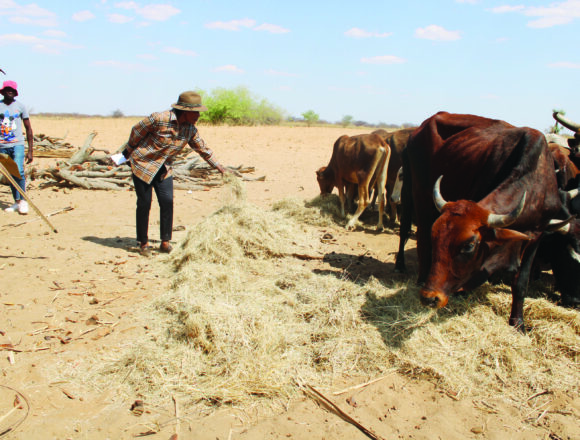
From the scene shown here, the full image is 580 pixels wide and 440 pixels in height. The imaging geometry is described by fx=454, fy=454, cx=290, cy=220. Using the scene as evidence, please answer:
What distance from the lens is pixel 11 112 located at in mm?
7543

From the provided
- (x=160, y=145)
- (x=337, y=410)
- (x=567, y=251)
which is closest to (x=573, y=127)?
(x=567, y=251)

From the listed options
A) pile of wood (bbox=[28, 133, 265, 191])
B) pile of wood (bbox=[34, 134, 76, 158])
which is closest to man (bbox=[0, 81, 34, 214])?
pile of wood (bbox=[28, 133, 265, 191])

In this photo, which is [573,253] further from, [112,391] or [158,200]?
[158,200]

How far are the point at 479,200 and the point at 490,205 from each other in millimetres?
571

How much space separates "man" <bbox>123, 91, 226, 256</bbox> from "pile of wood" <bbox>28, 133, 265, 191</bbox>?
12.5 feet

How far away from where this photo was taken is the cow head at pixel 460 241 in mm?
3635

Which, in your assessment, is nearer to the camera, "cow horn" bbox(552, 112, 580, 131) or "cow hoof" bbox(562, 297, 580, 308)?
"cow hoof" bbox(562, 297, 580, 308)

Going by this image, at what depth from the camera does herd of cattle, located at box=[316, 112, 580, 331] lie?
369 cm

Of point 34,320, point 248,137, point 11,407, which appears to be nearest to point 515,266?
point 11,407

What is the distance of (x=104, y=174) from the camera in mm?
10781

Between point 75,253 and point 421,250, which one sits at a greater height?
point 421,250

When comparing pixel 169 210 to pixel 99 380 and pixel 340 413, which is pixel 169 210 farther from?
pixel 340 413

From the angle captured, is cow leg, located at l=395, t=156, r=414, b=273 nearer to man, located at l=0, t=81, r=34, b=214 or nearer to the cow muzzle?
the cow muzzle

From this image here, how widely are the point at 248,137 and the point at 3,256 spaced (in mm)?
16452
